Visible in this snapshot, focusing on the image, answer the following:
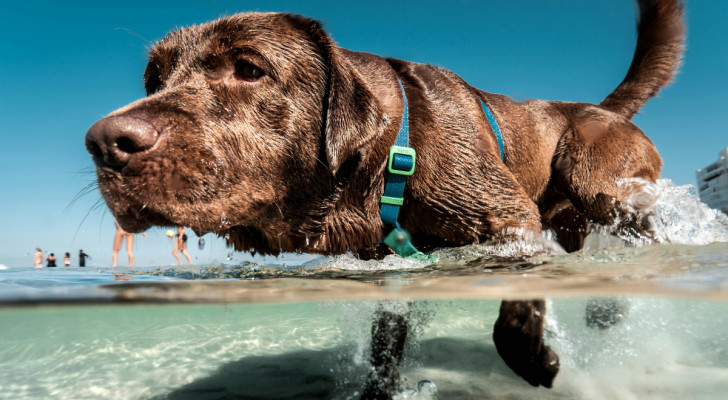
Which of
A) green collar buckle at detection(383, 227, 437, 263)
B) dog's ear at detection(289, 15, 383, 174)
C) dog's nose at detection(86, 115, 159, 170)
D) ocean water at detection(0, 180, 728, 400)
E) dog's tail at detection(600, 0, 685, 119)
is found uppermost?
dog's tail at detection(600, 0, 685, 119)

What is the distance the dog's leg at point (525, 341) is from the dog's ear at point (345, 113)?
4.70 ft

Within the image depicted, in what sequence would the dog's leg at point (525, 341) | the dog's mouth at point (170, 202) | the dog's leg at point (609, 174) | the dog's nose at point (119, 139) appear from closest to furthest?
the dog's nose at point (119, 139) < the dog's mouth at point (170, 202) < the dog's leg at point (525, 341) < the dog's leg at point (609, 174)

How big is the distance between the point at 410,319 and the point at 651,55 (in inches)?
135

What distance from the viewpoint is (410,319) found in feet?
11.7

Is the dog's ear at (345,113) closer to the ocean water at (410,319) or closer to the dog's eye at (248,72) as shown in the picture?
the dog's eye at (248,72)

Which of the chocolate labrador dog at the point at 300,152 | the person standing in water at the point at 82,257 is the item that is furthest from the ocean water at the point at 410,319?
the person standing in water at the point at 82,257

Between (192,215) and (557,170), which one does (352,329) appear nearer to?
(557,170)

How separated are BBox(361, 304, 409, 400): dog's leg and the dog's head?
4.11 feet

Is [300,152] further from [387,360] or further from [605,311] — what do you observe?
[605,311]

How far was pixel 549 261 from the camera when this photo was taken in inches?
117

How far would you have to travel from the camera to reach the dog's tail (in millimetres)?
4230

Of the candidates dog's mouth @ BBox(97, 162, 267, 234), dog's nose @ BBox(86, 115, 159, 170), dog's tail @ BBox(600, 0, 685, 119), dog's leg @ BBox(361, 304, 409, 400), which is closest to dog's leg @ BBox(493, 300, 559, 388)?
dog's leg @ BBox(361, 304, 409, 400)

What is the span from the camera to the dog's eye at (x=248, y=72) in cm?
254

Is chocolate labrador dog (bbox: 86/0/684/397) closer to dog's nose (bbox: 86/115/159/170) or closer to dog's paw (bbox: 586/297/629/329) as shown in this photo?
dog's nose (bbox: 86/115/159/170)
